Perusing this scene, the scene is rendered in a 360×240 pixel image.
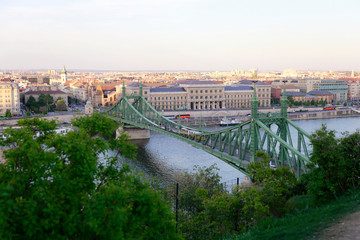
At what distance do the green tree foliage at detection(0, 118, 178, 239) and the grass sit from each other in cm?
200

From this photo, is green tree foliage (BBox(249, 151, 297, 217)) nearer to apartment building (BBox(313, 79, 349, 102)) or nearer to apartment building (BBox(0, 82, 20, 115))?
apartment building (BBox(0, 82, 20, 115))

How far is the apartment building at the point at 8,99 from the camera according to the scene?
4450cm

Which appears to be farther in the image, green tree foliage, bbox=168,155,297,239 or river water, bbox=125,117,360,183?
river water, bbox=125,117,360,183

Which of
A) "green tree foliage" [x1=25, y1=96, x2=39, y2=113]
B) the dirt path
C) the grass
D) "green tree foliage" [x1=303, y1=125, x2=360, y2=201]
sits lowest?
"green tree foliage" [x1=25, y1=96, x2=39, y2=113]

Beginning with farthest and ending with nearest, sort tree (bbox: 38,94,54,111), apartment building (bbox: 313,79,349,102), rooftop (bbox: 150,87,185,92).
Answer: apartment building (bbox: 313,79,349,102) → rooftop (bbox: 150,87,185,92) → tree (bbox: 38,94,54,111)

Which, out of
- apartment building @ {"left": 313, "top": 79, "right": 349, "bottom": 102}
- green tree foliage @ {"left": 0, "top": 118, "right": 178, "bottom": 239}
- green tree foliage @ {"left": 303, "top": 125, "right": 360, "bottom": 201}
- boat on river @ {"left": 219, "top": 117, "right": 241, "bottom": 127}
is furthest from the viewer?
apartment building @ {"left": 313, "top": 79, "right": 349, "bottom": 102}

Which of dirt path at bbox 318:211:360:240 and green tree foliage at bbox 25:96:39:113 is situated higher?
dirt path at bbox 318:211:360:240

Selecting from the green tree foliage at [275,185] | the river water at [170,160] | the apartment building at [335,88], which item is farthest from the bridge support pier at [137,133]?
the apartment building at [335,88]

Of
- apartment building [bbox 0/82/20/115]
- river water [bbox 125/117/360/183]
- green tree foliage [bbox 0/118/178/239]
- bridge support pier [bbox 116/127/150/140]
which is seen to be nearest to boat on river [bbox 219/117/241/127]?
river water [bbox 125/117/360/183]

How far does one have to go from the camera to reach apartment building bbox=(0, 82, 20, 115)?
44.5 meters

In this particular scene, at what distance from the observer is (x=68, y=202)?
556cm

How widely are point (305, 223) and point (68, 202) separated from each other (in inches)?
166

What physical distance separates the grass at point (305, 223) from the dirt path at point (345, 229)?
13 centimetres

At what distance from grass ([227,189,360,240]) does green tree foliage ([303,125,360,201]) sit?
17.3 inches
